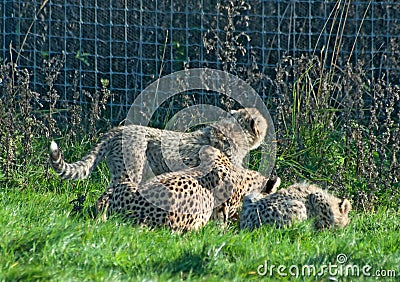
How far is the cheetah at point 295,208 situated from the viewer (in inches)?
240

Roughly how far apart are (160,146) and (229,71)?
162cm

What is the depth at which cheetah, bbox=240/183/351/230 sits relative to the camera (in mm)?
6102

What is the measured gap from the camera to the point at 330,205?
6.34 metres

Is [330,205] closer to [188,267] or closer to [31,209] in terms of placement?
[188,267]

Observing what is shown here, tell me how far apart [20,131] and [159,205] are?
2.24 metres

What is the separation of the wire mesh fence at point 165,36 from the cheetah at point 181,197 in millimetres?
1986

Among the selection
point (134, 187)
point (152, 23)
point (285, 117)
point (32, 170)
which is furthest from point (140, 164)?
point (152, 23)

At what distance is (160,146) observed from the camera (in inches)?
269

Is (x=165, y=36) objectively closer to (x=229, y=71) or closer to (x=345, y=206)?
(x=229, y=71)

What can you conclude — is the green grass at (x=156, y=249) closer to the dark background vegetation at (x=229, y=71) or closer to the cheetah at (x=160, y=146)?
the cheetah at (x=160, y=146)

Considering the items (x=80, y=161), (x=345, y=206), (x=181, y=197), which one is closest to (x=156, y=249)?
(x=181, y=197)

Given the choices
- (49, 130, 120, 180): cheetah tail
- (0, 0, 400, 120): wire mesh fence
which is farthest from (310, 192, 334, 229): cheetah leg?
(0, 0, 400, 120): wire mesh fence

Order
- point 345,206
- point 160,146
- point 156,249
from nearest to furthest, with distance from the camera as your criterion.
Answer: point 156,249
point 345,206
point 160,146

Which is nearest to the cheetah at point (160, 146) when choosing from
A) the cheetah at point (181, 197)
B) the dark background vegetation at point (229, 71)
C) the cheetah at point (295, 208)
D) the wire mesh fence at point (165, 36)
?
the cheetah at point (181, 197)
